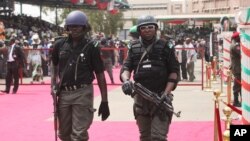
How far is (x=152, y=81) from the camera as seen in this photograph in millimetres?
6617

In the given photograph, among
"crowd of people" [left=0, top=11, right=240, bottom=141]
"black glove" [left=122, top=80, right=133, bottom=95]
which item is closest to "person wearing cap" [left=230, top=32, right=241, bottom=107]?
"crowd of people" [left=0, top=11, right=240, bottom=141]

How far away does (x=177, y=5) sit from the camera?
126312 mm

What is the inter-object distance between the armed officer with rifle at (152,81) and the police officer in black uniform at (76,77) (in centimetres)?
45

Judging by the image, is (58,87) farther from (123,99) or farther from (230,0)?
(230,0)

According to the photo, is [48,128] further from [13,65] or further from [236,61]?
[13,65]

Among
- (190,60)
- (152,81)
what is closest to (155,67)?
→ (152,81)

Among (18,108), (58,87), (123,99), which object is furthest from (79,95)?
(123,99)

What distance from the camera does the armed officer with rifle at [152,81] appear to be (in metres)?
6.50

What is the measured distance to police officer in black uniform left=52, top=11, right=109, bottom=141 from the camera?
6703 mm

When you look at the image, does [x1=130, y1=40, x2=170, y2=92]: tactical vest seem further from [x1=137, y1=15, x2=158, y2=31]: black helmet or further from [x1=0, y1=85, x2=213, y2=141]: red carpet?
[x1=0, y1=85, x2=213, y2=141]: red carpet

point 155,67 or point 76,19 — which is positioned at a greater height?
point 76,19

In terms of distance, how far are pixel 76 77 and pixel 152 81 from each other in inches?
34.5

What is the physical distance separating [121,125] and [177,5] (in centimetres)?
11665

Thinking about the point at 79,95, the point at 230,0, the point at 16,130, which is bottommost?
the point at 16,130
